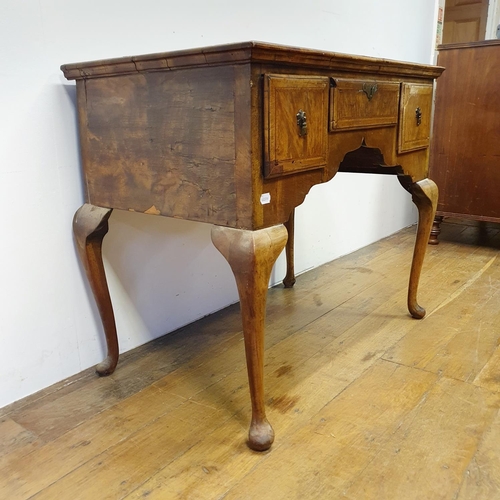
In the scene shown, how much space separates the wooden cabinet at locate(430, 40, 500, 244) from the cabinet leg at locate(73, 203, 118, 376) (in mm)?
1793

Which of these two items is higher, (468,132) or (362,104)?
(362,104)

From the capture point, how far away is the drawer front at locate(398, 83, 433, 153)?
1342mm

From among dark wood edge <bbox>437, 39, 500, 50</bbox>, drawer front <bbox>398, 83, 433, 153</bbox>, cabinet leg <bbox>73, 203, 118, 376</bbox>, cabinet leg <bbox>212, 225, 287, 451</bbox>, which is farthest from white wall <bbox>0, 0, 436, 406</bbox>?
dark wood edge <bbox>437, 39, 500, 50</bbox>

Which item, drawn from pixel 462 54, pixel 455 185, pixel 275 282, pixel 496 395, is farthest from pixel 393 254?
pixel 496 395

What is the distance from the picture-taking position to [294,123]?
0.97m

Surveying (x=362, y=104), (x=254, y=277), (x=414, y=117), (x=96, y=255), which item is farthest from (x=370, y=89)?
(x=96, y=255)

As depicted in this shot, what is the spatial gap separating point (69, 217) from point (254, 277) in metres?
0.56

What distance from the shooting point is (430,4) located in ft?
8.96

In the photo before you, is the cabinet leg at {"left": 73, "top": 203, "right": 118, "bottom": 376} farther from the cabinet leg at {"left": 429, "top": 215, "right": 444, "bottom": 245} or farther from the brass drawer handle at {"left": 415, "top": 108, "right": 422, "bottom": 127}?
the cabinet leg at {"left": 429, "top": 215, "right": 444, "bottom": 245}

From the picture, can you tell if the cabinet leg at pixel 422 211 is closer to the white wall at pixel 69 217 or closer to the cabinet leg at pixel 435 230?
the white wall at pixel 69 217

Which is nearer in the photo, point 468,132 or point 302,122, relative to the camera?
point 302,122

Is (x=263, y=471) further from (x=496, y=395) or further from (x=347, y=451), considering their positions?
(x=496, y=395)

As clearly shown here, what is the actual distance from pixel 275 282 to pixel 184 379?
766 millimetres

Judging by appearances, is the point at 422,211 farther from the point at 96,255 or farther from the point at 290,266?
the point at 96,255
